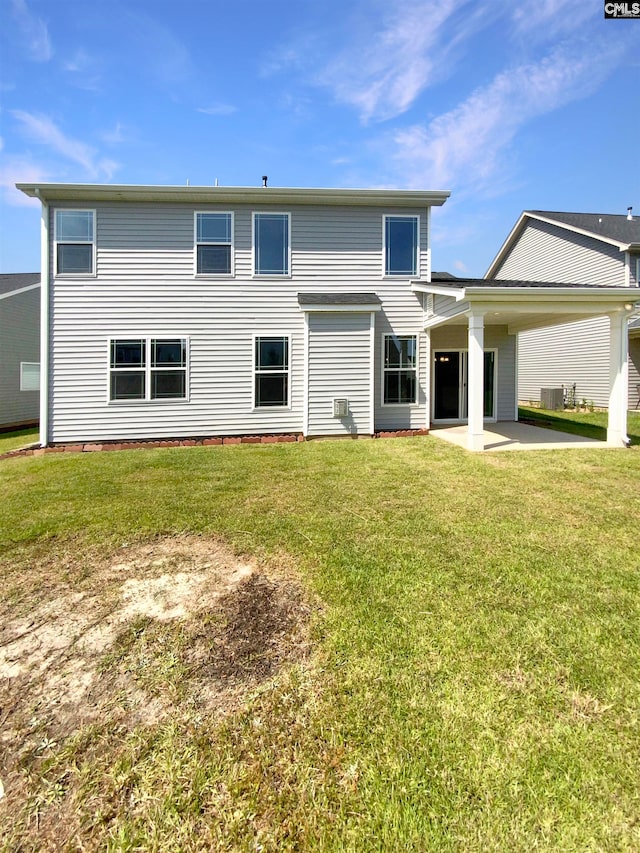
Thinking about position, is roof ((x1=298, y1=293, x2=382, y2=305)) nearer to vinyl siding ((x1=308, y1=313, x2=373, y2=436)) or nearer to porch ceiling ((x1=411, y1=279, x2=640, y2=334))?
vinyl siding ((x1=308, y1=313, x2=373, y2=436))

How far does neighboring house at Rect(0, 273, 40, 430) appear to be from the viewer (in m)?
13.6

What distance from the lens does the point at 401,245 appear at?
9828 mm

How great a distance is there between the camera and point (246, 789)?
1.60 metres

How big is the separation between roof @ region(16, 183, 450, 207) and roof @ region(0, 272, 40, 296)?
696 centimetres

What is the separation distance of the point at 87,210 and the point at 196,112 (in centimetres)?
356

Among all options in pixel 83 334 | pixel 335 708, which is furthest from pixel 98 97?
pixel 335 708

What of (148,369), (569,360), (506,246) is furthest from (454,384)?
(506,246)

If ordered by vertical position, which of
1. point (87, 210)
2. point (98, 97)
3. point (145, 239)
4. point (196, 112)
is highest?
point (196, 112)

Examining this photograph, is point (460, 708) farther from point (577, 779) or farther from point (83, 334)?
point (83, 334)

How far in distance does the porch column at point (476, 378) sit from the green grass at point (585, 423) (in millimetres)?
3406

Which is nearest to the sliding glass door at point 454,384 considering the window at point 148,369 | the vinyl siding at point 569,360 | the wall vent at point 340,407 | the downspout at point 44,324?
the wall vent at point 340,407

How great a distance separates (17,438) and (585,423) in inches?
663

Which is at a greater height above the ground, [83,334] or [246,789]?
[83,334]

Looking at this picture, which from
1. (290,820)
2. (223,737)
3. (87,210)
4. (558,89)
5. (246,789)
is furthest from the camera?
(558,89)
